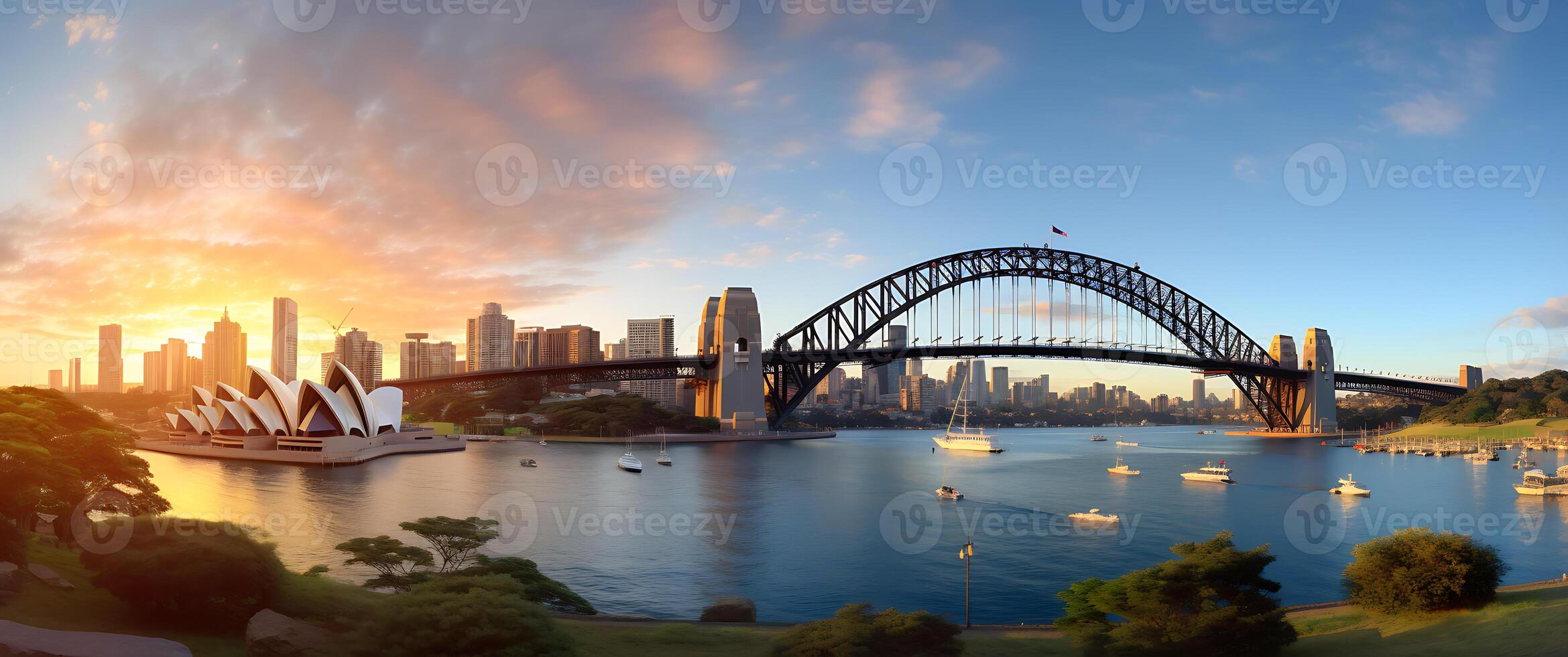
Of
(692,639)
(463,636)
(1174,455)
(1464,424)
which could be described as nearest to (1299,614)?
(692,639)

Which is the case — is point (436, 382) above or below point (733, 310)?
below

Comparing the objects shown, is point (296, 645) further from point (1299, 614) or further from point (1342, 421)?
point (1342, 421)

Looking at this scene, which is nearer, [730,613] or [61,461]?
[730,613]

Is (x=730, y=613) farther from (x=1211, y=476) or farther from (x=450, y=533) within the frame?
(x=1211, y=476)

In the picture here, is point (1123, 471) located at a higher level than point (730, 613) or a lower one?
lower

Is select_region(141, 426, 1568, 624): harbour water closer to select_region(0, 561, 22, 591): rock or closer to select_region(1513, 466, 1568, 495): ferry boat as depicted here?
select_region(1513, 466, 1568, 495): ferry boat

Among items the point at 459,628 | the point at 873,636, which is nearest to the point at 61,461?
the point at 459,628
